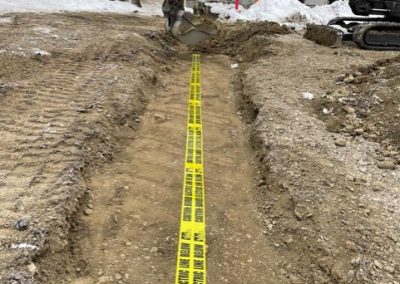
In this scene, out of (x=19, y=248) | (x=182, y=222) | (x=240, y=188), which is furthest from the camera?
(x=240, y=188)

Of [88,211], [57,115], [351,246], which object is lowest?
[88,211]

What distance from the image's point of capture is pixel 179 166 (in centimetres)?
538

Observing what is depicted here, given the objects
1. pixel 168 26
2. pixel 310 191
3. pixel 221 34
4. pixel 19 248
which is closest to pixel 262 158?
pixel 310 191

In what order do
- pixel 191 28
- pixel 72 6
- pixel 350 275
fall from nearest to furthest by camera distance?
pixel 350 275 < pixel 191 28 < pixel 72 6

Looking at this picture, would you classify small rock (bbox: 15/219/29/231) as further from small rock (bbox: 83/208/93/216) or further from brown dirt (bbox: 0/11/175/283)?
small rock (bbox: 83/208/93/216)

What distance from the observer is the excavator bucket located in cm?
981

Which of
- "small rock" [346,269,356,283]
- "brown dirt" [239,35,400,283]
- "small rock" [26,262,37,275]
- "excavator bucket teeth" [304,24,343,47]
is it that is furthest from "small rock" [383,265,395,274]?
"excavator bucket teeth" [304,24,343,47]

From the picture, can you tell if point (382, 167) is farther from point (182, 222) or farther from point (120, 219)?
point (120, 219)

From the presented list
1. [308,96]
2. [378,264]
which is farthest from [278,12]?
[378,264]

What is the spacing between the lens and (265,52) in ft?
31.6

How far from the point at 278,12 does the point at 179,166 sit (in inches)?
410

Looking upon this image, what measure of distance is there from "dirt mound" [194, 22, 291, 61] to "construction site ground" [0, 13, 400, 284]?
3.63ft

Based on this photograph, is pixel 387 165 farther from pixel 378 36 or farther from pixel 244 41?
pixel 378 36

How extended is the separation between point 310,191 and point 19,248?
2.65 m
